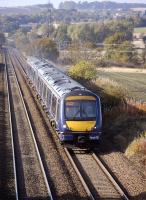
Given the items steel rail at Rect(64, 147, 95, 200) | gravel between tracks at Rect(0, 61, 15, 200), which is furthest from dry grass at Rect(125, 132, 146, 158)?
gravel between tracks at Rect(0, 61, 15, 200)

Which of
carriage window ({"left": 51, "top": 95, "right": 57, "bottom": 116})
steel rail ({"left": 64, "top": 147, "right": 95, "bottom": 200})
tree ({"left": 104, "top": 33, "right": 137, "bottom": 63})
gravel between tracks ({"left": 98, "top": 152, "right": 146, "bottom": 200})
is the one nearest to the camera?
steel rail ({"left": 64, "top": 147, "right": 95, "bottom": 200})

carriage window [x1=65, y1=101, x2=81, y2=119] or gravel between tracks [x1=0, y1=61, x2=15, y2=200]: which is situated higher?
carriage window [x1=65, y1=101, x2=81, y2=119]

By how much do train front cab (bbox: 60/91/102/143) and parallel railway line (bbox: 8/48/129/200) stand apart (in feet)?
2.57

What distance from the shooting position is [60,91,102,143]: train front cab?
59.8ft

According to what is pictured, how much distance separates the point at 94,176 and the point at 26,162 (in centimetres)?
295

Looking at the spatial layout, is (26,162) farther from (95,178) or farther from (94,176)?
(95,178)

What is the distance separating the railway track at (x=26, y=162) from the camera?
45.2 feet

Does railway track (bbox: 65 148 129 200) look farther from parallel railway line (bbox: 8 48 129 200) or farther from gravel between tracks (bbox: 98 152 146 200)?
gravel between tracks (bbox: 98 152 146 200)

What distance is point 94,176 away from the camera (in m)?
15.5

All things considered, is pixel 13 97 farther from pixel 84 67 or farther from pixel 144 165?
pixel 144 165

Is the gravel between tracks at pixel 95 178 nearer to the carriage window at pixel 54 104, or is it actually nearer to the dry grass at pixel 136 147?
the dry grass at pixel 136 147

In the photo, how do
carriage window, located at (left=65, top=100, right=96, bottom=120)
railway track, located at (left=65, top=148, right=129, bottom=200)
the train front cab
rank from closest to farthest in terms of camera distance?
railway track, located at (left=65, top=148, right=129, bottom=200) → the train front cab → carriage window, located at (left=65, top=100, right=96, bottom=120)

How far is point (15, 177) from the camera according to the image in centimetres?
1474

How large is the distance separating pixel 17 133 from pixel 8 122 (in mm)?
3104
